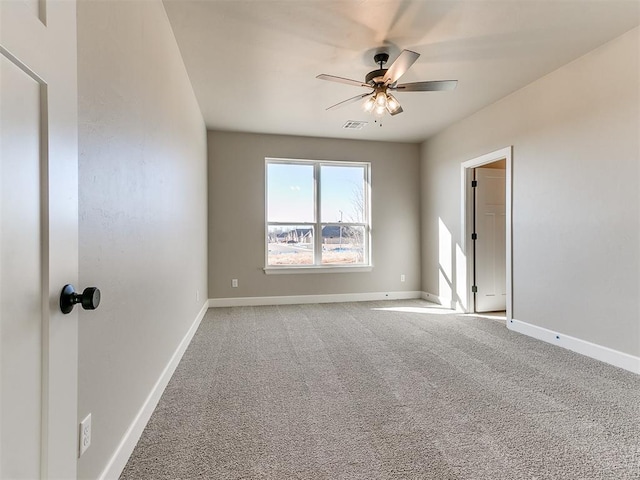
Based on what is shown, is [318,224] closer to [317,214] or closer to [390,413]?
[317,214]

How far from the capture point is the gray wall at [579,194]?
2557 mm

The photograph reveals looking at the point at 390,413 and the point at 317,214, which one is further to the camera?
the point at 317,214

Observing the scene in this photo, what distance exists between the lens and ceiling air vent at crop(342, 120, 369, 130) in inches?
178

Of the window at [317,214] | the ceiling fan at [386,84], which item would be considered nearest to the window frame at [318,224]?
the window at [317,214]

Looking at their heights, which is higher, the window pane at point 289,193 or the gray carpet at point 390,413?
the window pane at point 289,193

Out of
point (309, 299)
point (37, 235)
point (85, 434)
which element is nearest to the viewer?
point (37, 235)

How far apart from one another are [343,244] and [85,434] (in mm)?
4446

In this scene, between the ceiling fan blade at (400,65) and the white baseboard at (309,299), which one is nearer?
the ceiling fan blade at (400,65)

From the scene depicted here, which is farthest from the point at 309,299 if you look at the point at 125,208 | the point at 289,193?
the point at 125,208

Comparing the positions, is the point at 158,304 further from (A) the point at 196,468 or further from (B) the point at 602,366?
(B) the point at 602,366

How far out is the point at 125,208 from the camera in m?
1.52

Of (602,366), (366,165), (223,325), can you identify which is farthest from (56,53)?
(366,165)

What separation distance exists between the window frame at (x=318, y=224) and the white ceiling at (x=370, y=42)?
1.40 m

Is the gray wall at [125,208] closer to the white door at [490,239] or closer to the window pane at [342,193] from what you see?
the window pane at [342,193]
